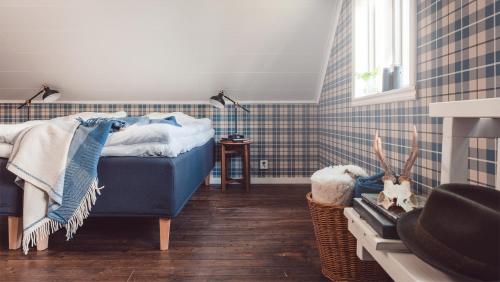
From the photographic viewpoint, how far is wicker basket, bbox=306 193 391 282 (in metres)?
1.41

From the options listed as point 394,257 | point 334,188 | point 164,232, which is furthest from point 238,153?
point 394,257

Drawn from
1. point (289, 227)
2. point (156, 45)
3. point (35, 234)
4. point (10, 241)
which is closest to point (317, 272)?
point (289, 227)

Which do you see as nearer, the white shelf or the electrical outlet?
the white shelf

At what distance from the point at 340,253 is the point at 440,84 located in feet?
Answer: 2.58

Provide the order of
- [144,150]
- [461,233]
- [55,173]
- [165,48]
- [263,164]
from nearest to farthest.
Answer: [461,233]
[55,173]
[144,150]
[165,48]
[263,164]

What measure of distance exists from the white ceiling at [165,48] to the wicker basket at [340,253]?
1997mm

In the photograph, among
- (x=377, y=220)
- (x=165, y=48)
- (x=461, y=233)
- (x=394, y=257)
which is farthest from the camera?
(x=165, y=48)

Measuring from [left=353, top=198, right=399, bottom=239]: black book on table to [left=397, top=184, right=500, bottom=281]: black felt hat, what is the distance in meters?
0.17

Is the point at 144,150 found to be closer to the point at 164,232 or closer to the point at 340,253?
the point at 164,232

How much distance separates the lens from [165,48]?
125 inches

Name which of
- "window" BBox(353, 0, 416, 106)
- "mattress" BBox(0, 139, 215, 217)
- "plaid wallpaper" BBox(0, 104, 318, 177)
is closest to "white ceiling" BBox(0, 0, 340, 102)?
"plaid wallpaper" BBox(0, 104, 318, 177)

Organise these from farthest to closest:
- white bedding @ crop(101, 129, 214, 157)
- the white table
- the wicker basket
Result: white bedding @ crop(101, 129, 214, 157), the wicker basket, the white table

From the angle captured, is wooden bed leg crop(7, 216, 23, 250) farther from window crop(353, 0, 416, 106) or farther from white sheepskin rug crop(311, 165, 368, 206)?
window crop(353, 0, 416, 106)

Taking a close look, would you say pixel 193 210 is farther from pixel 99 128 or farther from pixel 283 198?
pixel 99 128
